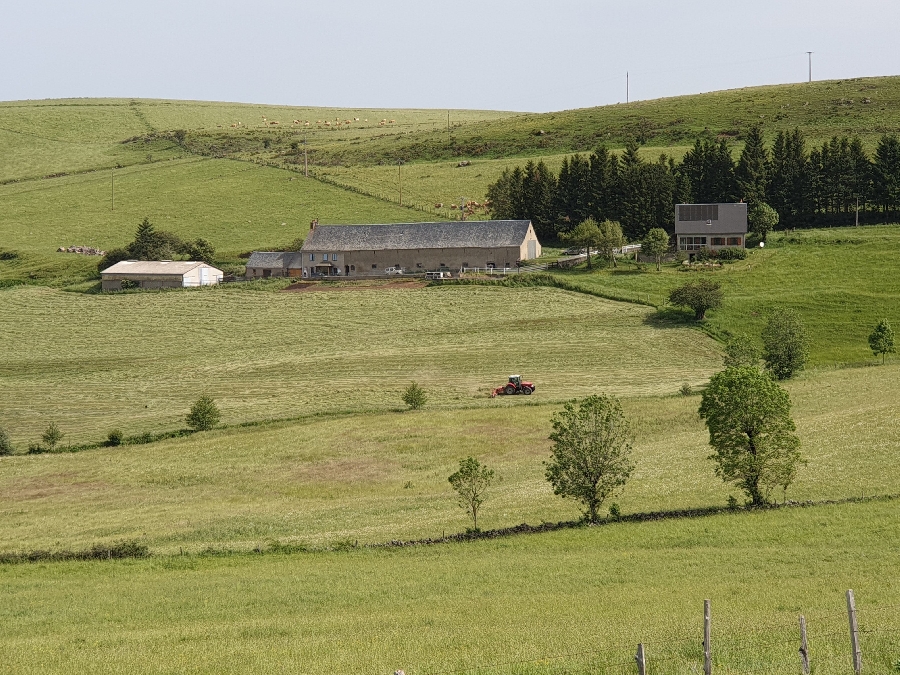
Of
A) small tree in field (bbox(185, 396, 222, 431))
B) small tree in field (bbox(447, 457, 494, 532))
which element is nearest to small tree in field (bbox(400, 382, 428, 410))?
small tree in field (bbox(185, 396, 222, 431))

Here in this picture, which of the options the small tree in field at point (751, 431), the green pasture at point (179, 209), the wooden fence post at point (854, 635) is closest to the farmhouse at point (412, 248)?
the green pasture at point (179, 209)

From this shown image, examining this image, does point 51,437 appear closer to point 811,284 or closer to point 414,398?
point 414,398

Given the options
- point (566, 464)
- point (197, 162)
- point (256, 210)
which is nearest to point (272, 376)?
point (566, 464)

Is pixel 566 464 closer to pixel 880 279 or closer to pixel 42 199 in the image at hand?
pixel 880 279

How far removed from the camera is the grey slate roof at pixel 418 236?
112938mm

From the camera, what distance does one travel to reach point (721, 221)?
10812 centimetres

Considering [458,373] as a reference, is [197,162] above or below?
above

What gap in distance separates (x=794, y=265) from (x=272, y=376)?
168 feet

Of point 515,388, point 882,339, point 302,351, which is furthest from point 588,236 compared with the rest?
point 515,388

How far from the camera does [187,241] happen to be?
129 m

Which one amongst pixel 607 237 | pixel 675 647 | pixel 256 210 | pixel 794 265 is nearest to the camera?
pixel 675 647

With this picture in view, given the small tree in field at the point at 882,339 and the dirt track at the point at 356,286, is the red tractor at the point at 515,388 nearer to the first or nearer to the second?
the small tree in field at the point at 882,339

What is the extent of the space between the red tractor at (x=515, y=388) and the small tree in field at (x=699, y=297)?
22.8m

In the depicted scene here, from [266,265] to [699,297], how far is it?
169 feet
